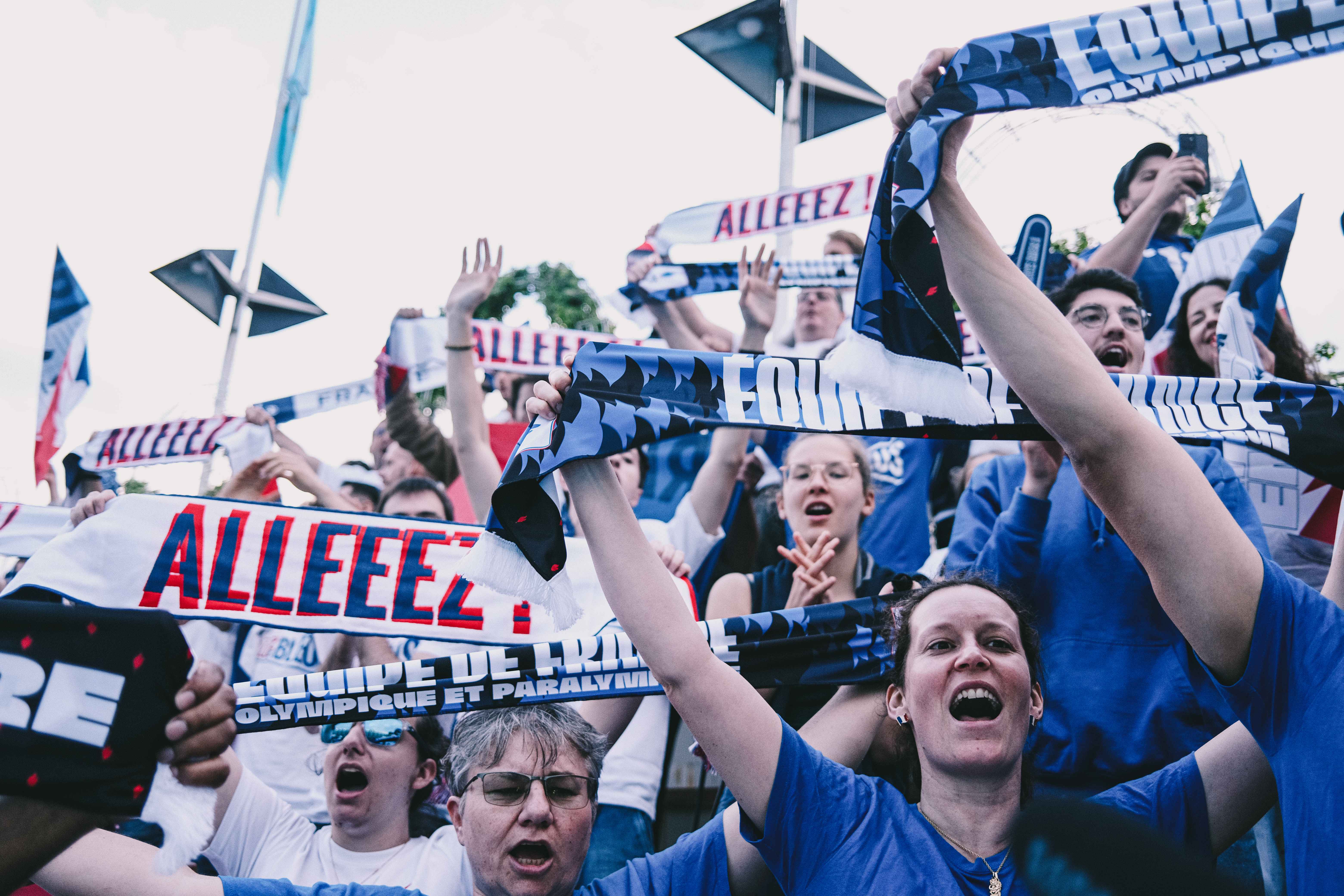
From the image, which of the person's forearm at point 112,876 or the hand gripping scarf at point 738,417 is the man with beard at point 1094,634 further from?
the person's forearm at point 112,876

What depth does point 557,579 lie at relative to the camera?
2.32 metres

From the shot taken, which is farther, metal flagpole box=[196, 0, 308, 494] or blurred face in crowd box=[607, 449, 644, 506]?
metal flagpole box=[196, 0, 308, 494]

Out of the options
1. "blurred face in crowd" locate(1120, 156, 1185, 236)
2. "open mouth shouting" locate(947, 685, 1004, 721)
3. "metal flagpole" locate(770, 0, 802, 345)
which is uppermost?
"metal flagpole" locate(770, 0, 802, 345)

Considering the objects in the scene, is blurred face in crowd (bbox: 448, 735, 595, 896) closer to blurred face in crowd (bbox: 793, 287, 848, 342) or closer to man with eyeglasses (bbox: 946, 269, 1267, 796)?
man with eyeglasses (bbox: 946, 269, 1267, 796)

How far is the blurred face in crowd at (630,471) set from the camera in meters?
4.48

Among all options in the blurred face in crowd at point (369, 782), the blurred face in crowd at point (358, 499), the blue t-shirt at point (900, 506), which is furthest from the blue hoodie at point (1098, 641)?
the blurred face in crowd at point (358, 499)

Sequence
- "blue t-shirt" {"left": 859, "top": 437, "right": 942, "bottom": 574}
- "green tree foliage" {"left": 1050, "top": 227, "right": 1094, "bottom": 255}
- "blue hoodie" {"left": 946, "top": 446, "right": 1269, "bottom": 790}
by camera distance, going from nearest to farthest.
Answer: "blue hoodie" {"left": 946, "top": 446, "right": 1269, "bottom": 790} → "blue t-shirt" {"left": 859, "top": 437, "right": 942, "bottom": 574} → "green tree foliage" {"left": 1050, "top": 227, "right": 1094, "bottom": 255}

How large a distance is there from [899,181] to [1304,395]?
4.93 feet

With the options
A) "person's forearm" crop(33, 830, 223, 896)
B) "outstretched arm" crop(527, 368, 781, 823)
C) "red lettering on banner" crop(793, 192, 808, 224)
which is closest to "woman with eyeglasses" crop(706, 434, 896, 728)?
"outstretched arm" crop(527, 368, 781, 823)

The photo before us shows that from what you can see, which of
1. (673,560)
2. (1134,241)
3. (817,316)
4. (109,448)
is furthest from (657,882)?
(109,448)

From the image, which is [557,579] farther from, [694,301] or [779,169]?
[779,169]

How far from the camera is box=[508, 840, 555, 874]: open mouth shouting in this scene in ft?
7.87

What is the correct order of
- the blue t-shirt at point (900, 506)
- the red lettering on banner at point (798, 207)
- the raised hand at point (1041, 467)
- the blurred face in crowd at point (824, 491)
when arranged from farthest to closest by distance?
1. the red lettering on banner at point (798, 207)
2. the blue t-shirt at point (900, 506)
3. the blurred face in crowd at point (824, 491)
4. the raised hand at point (1041, 467)

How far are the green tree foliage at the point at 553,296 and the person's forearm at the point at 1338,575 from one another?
1593 cm
